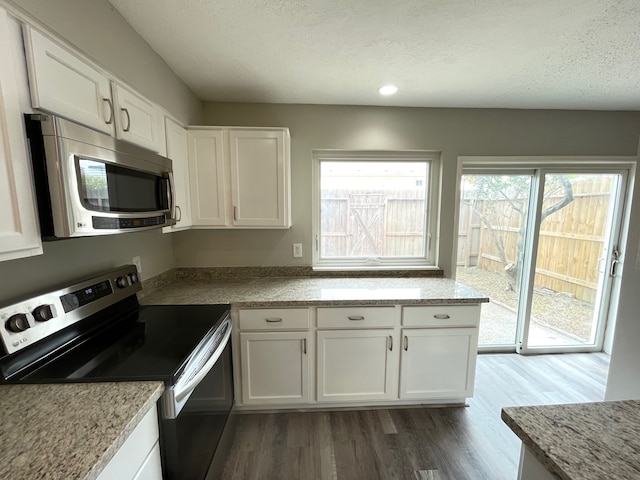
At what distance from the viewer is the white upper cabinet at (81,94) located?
2.85 feet

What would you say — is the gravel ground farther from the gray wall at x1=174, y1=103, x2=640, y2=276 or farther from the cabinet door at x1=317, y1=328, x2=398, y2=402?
the cabinet door at x1=317, y1=328, x2=398, y2=402

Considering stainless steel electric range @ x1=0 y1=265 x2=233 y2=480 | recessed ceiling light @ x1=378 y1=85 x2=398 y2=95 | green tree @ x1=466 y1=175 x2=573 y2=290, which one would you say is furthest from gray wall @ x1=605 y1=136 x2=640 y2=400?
stainless steel electric range @ x1=0 y1=265 x2=233 y2=480

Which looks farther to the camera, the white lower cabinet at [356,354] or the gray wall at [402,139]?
the gray wall at [402,139]

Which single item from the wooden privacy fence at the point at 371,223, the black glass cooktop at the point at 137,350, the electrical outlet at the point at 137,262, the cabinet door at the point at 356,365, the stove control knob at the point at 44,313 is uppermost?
the wooden privacy fence at the point at 371,223

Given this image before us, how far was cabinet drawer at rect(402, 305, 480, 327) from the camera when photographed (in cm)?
193

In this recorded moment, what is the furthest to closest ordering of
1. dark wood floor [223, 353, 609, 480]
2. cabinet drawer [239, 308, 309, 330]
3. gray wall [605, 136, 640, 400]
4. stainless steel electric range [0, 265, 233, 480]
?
cabinet drawer [239, 308, 309, 330]
dark wood floor [223, 353, 609, 480]
gray wall [605, 136, 640, 400]
stainless steel electric range [0, 265, 233, 480]

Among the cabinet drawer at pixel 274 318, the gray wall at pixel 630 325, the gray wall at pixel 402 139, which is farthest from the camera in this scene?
the gray wall at pixel 402 139

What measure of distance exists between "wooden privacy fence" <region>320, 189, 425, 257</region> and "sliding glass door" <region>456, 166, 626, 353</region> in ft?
1.59

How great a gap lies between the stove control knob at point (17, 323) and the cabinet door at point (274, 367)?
109cm

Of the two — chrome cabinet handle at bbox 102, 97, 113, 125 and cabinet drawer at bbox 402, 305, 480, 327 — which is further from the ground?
chrome cabinet handle at bbox 102, 97, 113, 125

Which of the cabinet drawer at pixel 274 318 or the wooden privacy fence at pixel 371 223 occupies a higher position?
the wooden privacy fence at pixel 371 223

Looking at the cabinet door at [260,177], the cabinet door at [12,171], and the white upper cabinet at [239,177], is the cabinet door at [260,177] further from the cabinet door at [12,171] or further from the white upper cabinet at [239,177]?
the cabinet door at [12,171]

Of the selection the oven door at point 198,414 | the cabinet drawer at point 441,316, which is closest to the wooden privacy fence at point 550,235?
the cabinet drawer at point 441,316

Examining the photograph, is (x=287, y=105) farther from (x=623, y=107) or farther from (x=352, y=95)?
(x=623, y=107)
